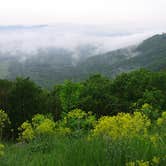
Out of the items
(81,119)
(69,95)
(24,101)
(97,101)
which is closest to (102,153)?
(81,119)

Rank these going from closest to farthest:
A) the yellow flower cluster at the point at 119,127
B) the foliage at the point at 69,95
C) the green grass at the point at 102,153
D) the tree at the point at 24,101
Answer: the green grass at the point at 102,153, the yellow flower cluster at the point at 119,127, the tree at the point at 24,101, the foliage at the point at 69,95

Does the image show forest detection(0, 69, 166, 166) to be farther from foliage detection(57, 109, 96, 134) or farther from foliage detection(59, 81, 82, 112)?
foliage detection(59, 81, 82, 112)

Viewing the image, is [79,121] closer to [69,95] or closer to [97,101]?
[97,101]

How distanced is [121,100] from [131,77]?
6001 mm

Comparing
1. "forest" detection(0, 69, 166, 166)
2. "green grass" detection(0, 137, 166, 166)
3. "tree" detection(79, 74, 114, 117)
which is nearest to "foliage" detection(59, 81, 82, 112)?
"tree" detection(79, 74, 114, 117)

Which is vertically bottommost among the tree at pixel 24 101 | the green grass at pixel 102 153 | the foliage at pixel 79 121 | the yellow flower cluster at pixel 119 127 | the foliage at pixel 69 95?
the foliage at pixel 69 95

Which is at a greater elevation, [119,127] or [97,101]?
[119,127]

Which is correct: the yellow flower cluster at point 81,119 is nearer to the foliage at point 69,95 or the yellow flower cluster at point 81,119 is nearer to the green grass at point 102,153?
the green grass at point 102,153

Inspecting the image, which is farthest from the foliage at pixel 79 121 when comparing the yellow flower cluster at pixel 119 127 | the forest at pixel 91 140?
the yellow flower cluster at pixel 119 127

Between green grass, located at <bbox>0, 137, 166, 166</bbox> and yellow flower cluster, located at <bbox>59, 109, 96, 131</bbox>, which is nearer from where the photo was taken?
green grass, located at <bbox>0, 137, 166, 166</bbox>

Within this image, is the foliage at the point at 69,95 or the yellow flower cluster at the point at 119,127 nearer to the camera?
the yellow flower cluster at the point at 119,127

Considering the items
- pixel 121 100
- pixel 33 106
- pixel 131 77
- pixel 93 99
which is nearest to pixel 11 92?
pixel 33 106

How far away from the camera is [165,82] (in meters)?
62.9

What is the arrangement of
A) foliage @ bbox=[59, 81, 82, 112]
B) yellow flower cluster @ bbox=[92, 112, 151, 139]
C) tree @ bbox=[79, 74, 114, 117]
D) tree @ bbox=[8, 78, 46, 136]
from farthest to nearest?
1. foliage @ bbox=[59, 81, 82, 112]
2. tree @ bbox=[79, 74, 114, 117]
3. tree @ bbox=[8, 78, 46, 136]
4. yellow flower cluster @ bbox=[92, 112, 151, 139]
